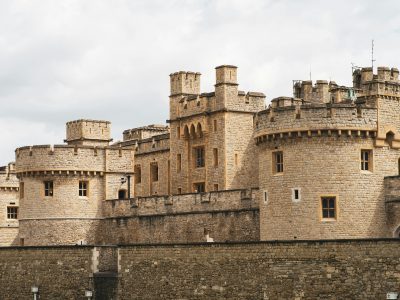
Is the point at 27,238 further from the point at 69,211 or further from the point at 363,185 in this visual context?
the point at 363,185

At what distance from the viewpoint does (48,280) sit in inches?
1810

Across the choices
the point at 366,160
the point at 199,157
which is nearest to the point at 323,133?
the point at 366,160

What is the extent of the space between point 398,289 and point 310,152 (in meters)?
9.86

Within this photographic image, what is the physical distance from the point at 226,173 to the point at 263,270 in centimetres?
1868

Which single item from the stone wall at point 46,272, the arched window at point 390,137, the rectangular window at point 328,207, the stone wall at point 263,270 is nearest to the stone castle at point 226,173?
the rectangular window at point 328,207

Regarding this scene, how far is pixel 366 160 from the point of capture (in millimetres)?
43812

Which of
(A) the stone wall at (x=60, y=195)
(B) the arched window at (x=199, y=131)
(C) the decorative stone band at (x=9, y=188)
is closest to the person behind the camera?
(A) the stone wall at (x=60, y=195)

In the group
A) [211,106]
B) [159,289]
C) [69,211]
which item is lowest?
[159,289]

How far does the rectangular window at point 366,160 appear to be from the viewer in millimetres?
43656

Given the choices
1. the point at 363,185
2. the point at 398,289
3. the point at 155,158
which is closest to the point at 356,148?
the point at 363,185

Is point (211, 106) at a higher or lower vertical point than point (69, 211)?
higher

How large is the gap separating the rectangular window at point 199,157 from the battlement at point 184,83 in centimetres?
356

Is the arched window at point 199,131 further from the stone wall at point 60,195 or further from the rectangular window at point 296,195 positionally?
the rectangular window at point 296,195

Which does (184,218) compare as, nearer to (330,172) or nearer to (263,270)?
(330,172)
